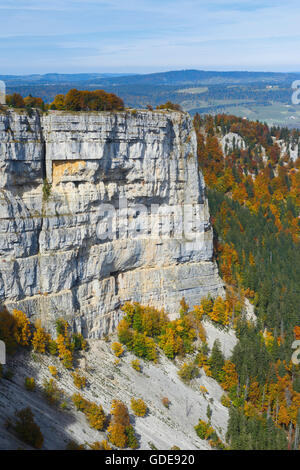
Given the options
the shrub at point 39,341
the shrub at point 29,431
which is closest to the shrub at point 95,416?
the shrub at point 29,431

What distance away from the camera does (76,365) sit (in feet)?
156

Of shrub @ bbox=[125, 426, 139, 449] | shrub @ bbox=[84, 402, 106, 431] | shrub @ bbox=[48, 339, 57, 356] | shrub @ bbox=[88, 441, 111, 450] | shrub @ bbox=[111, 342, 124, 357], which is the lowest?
shrub @ bbox=[125, 426, 139, 449]

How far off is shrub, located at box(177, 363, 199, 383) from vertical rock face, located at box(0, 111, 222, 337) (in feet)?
27.7

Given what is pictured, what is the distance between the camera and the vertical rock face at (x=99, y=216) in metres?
45.8

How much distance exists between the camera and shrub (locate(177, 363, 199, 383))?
51.8 m

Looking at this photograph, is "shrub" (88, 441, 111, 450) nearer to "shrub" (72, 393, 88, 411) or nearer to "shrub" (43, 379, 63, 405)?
"shrub" (72, 393, 88, 411)

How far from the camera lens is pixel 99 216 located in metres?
51.0

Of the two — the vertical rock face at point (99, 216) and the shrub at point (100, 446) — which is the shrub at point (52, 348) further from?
the shrub at point (100, 446)

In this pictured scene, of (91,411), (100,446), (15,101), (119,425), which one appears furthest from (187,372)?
(15,101)

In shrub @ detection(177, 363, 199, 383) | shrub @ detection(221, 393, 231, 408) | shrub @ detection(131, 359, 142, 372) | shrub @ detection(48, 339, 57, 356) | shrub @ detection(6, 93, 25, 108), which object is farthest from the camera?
shrub @ detection(177, 363, 199, 383)

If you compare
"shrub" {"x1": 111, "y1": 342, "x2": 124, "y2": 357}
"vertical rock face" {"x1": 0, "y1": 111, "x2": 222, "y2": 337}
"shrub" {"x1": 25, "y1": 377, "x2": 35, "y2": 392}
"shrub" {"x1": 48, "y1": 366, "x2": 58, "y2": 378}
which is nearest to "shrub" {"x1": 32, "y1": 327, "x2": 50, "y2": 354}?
"vertical rock face" {"x1": 0, "y1": 111, "x2": 222, "y2": 337}

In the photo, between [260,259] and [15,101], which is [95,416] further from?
[260,259]

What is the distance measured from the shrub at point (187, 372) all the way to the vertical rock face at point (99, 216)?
8458mm

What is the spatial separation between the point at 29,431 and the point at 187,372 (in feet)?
69.9
